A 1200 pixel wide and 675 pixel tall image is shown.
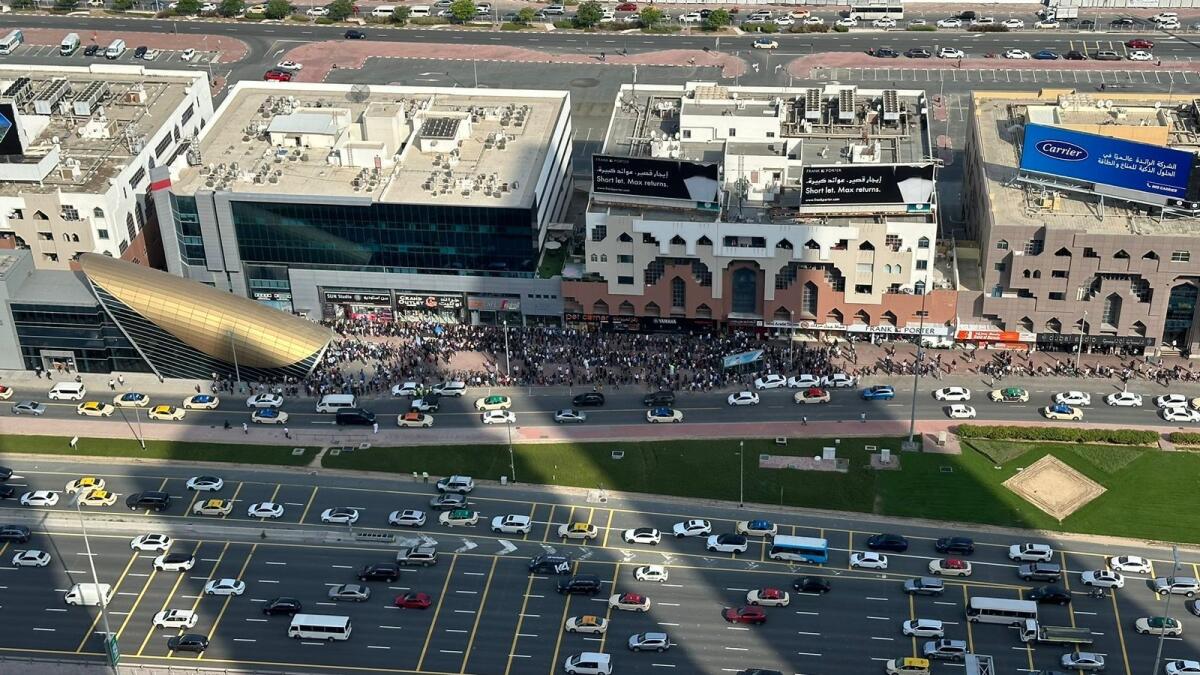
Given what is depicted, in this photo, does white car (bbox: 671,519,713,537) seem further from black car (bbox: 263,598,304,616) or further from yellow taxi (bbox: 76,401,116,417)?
yellow taxi (bbox: 76,401,116,417)

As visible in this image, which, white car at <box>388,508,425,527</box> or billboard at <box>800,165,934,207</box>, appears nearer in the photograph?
white car at <box>388,508,425,527</box>

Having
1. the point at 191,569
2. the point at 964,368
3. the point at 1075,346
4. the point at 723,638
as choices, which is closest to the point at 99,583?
the point at 191,569

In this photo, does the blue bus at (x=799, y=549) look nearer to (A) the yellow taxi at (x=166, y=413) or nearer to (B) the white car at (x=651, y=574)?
(B) the white car at (x=651, y=574)

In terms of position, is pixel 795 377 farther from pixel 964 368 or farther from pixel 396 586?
pixel 396 586


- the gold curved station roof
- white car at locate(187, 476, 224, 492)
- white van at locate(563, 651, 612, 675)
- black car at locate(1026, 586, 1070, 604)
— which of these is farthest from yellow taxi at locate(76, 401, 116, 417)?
black car at locate(1026, 586, 1070, 604)

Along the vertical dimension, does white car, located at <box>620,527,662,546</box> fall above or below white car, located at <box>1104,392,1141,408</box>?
below
